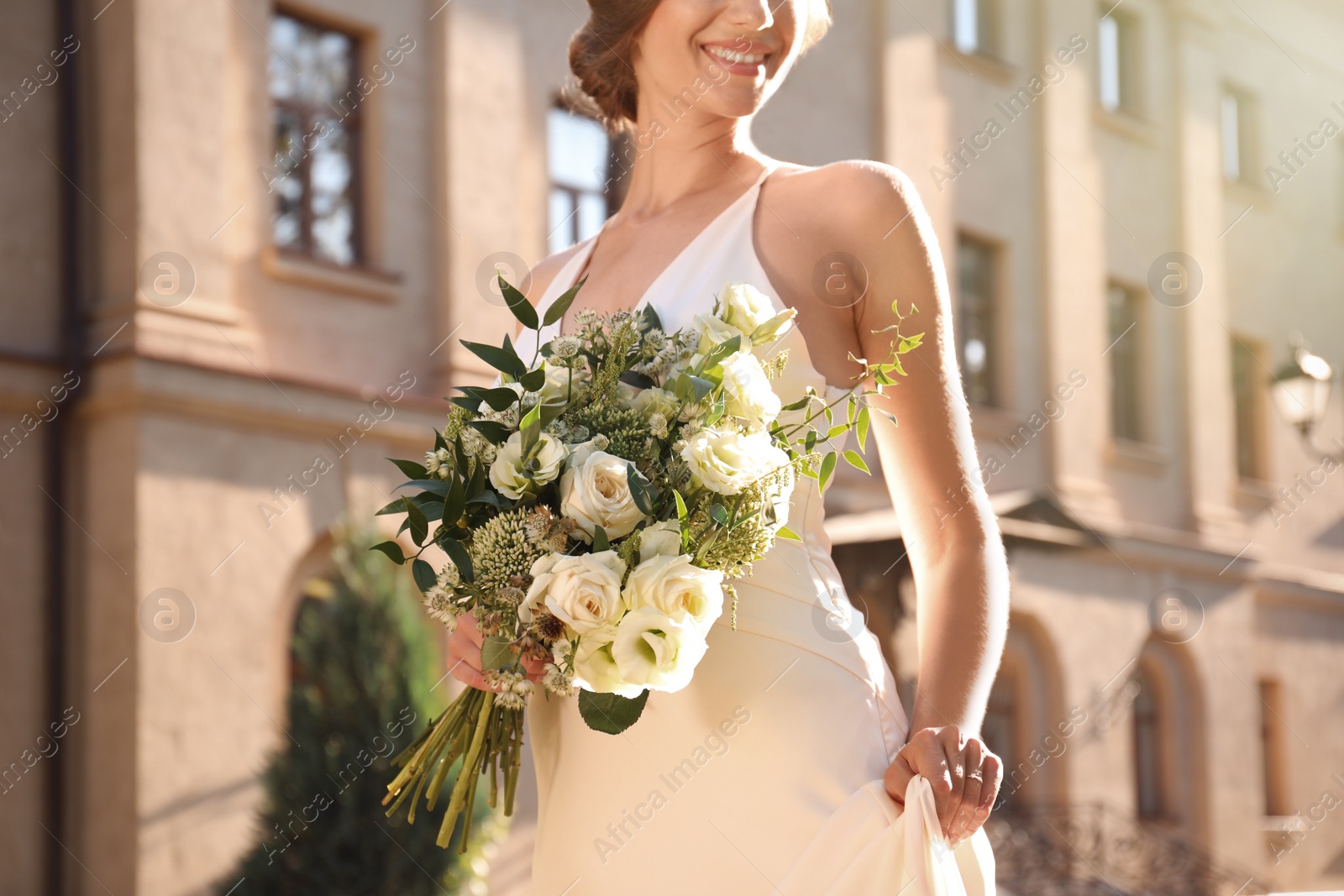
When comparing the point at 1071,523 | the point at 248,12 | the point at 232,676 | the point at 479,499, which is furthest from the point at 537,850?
the point at 1071,523

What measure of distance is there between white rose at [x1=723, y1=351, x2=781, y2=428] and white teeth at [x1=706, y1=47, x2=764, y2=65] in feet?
1.83

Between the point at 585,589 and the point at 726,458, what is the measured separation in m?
0.24

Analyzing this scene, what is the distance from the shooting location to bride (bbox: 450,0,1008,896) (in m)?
1.98

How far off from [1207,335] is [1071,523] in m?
7.90

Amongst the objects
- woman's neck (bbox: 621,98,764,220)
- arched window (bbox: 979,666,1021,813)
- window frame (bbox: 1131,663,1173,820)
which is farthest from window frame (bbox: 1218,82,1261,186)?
woman's neck (bbox: 621,98,764,220)

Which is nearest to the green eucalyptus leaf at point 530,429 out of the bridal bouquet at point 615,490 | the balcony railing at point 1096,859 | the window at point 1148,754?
the bridal bouquet at point 615,490

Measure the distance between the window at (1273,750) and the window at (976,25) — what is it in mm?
9399

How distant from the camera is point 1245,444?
21.3 metres

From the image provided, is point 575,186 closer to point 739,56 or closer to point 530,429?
point 739,56

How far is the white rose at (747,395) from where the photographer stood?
1.94m

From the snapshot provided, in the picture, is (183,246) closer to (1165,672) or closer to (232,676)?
(232,676)

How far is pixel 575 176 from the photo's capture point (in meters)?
13.0

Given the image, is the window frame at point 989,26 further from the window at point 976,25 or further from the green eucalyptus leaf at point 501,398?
the green eucalyptus leaf at point 501,398

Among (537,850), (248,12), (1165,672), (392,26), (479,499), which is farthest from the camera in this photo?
(1165,672)
